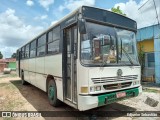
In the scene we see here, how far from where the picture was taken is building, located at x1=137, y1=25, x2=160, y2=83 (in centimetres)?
1323

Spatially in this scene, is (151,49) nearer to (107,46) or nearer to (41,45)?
(41,45)

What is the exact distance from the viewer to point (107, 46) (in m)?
5.59

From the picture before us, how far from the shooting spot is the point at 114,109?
6.79 meters

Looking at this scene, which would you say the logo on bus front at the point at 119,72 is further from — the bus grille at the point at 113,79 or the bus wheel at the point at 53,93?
the bus wheel at the point at 53,93

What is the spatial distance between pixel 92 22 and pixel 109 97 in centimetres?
215

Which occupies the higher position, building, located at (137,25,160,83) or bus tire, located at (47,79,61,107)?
building, located at (137,25,160,83)

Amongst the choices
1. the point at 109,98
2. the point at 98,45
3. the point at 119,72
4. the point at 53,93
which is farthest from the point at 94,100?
the point at 53,93

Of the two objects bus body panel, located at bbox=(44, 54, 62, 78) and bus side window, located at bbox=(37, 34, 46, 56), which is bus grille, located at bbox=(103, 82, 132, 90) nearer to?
bus body panel, located at bbox=(44, 54, 62, 78)

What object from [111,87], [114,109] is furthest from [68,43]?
[114,109]

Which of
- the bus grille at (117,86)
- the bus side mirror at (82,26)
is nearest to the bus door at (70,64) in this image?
the bus side mirror at (82,26)

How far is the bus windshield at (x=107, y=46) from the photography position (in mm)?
5156

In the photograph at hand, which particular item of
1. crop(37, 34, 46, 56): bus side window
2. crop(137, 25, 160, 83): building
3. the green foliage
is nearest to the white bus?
crop(37, 34, 46, 56): bus side window

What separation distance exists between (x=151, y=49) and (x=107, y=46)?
9.60m

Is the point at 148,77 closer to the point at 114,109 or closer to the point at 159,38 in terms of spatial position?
the point at 159,38
